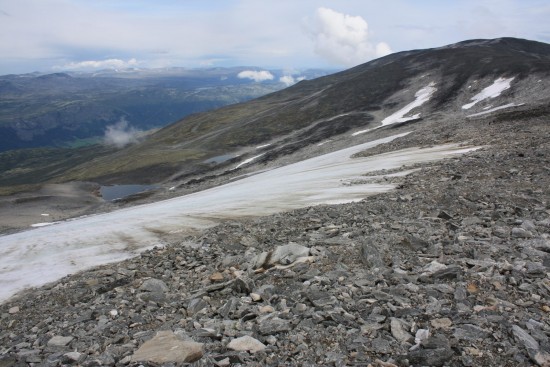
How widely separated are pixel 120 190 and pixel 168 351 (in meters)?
93.8

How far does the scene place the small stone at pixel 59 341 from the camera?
29.8 feet

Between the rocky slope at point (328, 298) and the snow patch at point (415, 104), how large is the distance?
85.4 metres

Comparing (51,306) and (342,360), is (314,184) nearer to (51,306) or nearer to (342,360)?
(51,306)

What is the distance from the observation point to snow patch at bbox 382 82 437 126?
9919 cm

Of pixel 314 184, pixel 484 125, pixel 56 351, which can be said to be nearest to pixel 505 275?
pixel 56 351

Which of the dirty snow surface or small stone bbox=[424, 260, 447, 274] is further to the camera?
the dirty snow surface

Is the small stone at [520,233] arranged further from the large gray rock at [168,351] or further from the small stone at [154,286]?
the small stone at [154,286]

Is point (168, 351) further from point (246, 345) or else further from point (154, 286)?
point (154, 286)

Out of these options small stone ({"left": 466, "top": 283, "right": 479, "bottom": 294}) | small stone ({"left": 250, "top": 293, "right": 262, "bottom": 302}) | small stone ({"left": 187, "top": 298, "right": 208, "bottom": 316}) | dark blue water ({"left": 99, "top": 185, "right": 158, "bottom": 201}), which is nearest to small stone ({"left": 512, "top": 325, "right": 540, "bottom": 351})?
small stone ({"left": 466, "top": 283, "right": 479, "bottom": 294})

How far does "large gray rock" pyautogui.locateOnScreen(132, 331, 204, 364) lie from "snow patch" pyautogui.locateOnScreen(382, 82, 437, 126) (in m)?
95.3

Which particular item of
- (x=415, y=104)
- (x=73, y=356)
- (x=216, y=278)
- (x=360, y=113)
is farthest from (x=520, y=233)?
(x=360, y=113)

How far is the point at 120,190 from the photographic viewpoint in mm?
94688

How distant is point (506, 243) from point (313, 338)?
301 inches

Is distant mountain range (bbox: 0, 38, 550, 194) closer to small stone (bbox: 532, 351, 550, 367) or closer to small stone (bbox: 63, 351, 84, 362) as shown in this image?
small stone (bbox: 532, 351, 550, 367)
